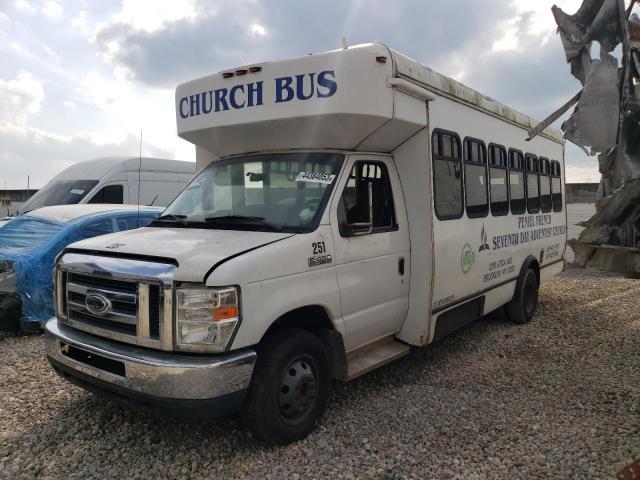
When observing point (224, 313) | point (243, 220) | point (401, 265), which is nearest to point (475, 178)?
point (401, 265)

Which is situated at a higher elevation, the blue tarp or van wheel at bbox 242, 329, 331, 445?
the blue tarp

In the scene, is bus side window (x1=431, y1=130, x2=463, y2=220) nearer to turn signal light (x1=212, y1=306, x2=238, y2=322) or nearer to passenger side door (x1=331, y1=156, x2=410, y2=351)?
passenger side door (x1=331, y1=156, x2=410, y2=351)

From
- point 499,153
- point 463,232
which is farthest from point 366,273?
point 499,153

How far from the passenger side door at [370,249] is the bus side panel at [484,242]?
1.27ft

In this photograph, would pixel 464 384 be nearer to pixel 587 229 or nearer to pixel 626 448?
pixel 626 448

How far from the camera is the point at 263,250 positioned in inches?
135

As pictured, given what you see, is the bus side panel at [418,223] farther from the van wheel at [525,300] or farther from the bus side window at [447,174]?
the van wheel at [525,300]

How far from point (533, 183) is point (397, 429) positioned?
4.97 metres

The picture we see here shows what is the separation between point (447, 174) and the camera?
202 inches

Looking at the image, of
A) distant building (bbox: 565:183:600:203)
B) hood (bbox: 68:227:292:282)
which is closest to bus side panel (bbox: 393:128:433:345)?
hood (bbox: 68:227:292:282)

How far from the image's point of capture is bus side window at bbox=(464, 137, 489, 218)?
559cm

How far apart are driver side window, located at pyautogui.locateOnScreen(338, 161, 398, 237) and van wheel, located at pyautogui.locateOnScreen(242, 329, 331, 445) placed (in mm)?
954

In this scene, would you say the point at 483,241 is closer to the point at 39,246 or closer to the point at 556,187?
the point at 556,187

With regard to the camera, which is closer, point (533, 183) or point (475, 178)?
Result: point (475, 178)
